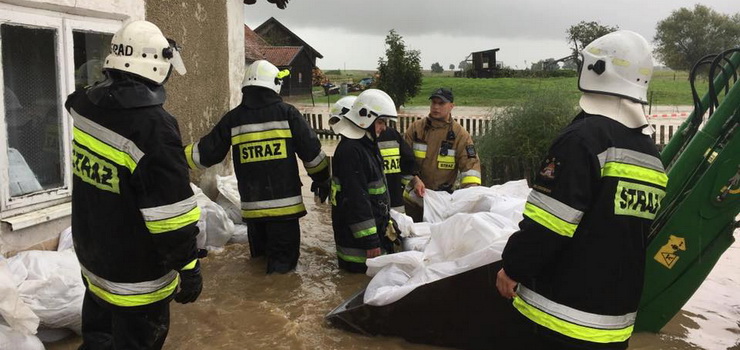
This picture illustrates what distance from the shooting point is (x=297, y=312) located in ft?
13.6

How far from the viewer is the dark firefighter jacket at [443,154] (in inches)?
233

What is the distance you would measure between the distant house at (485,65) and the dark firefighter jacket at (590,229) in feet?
153

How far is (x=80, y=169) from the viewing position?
273cm

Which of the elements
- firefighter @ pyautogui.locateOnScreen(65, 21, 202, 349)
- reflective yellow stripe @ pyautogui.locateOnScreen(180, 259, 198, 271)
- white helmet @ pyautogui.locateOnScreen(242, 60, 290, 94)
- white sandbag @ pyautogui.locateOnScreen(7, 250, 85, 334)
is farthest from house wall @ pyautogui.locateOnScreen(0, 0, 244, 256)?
reflective yellow stripe @ pyautogui.locateOnScreen(180, 259, 198, 271)

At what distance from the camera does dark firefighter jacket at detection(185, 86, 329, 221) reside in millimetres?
4711

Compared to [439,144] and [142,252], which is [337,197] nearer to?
[439,144]

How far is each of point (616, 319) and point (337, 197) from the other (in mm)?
2577

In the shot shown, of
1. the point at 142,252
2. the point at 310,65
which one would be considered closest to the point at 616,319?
the point at 142,252

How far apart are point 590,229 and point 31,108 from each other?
390 cm

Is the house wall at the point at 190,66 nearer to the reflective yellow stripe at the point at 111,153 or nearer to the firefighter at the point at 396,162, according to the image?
the reflective yellow stripe at the point at 111,153

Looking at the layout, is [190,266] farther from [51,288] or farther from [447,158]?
[447,158]

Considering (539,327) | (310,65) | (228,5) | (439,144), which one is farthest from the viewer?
(310,65)

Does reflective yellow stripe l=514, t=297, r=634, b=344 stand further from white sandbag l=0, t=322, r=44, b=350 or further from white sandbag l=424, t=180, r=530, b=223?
white sandbag l=0, t=322, r=44, b=350

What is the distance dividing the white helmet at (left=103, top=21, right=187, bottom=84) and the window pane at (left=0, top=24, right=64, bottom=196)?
5.91 feet
